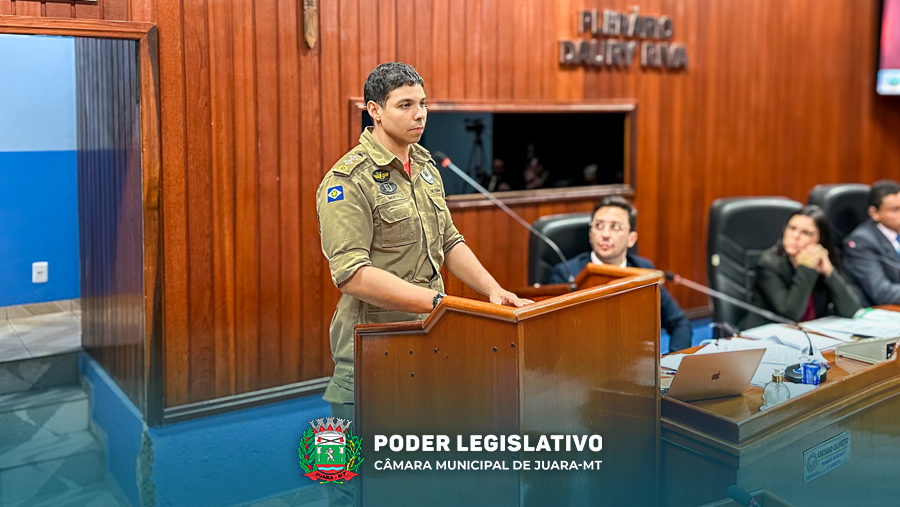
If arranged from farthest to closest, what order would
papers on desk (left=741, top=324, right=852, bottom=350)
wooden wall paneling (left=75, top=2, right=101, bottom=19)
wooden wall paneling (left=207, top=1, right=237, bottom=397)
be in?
wooden wall paneling (left=207, top=1, right=237, bottom=397)
wooden wall paneling (left=75, top=2, right=101, bottom=19)
papers on desk (left=741, top=324, right=852, bottom=350)

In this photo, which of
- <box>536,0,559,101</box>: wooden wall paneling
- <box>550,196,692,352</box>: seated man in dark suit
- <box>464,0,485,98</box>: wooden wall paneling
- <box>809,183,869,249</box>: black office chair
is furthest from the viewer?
<box>809,183,869,249</box>: black office chair

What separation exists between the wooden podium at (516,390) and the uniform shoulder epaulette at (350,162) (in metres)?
0.36

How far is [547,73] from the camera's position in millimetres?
4281

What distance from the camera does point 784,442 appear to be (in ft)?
6.61

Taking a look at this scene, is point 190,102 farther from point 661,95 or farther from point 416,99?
point 661,95

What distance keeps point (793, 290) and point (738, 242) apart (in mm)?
341

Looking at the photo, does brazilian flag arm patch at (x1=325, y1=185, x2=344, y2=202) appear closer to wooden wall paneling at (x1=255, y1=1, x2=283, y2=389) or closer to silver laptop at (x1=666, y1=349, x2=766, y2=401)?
silver laptop at (x1=666, y1=349, x2=766, y2=401)

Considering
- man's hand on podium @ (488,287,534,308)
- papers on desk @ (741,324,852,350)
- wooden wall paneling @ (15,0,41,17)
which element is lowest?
papers on desk @ (741,324,852,350)

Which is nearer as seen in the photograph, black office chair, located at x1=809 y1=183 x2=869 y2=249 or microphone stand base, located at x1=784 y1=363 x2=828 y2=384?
microphone stand base, located at x1=784 y1=363 x2=828 y2=384

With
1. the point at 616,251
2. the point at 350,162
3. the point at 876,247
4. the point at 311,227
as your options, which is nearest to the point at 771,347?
the point at 616,251

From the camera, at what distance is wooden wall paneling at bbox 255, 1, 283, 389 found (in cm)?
347

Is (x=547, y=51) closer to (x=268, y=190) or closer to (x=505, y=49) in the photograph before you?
(x=505, y=49)
